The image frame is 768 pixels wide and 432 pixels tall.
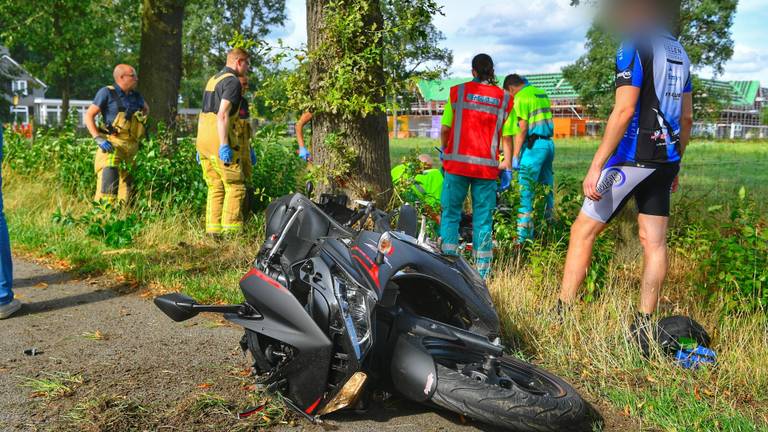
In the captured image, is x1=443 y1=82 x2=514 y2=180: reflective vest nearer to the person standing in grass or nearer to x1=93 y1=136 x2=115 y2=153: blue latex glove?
the person standing in grass

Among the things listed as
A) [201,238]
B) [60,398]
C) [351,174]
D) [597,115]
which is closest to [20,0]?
[201,238]

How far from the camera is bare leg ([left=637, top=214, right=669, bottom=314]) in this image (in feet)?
15.7

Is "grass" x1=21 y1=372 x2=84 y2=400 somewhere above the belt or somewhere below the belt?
below

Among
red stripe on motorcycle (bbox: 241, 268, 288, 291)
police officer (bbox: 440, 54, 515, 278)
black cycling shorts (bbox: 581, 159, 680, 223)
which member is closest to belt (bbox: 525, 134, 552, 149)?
police officer (bbox: 440, 54, 515, 278)

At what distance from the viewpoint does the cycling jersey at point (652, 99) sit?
4.68 m

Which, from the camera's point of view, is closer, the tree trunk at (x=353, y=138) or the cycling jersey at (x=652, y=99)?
the cycling jersey at (x=652, y=99)

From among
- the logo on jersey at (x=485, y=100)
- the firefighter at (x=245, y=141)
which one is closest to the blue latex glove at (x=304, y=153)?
the firefighter at (x=245, y=141)

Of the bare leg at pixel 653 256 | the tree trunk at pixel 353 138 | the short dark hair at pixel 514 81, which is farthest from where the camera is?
the short dark hair at pixel 514 81

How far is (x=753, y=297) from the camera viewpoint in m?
5.05

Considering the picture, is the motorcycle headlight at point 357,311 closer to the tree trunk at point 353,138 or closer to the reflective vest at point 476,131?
the reflective vest at point 476,131

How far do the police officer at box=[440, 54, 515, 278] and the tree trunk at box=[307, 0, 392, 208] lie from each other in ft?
2.30

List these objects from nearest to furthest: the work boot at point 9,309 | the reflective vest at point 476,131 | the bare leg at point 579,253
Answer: the bare leg at point 579,253 → the work boot at point 9,309 → the reflective vest at point 476,131

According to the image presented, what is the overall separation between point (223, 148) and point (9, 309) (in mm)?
2918

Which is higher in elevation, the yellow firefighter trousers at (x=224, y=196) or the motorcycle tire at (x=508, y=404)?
the yellow firefighter trousers at (x=224, y=196)
